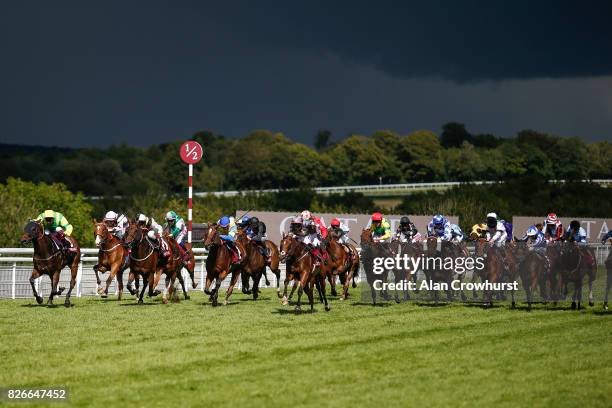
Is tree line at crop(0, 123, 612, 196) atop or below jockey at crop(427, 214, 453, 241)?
atop

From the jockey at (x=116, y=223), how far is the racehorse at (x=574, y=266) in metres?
8.69

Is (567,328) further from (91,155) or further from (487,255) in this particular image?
(91,155)

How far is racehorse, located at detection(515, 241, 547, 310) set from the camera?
20188 millimetres

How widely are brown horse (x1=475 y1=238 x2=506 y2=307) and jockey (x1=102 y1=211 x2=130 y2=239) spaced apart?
282 inches

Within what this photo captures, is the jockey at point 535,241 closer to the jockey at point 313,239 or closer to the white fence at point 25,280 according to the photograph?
the jockey at point 313,239

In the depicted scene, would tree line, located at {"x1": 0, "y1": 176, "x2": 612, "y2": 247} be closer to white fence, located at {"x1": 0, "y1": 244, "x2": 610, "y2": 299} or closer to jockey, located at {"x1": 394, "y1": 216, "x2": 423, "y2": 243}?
white fence, located at {"x1": 0, "y1": 244, "x2": 610, "y2": 299}

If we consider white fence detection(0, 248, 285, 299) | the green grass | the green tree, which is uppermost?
the green tree

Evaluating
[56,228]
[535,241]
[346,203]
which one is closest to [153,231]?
[56,228]

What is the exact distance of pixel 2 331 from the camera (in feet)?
50.3

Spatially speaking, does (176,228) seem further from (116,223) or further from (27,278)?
(27,278)

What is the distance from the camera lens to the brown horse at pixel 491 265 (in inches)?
800

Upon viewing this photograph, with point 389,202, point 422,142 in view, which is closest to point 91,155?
point 422,142

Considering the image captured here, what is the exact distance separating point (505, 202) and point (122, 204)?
116ft

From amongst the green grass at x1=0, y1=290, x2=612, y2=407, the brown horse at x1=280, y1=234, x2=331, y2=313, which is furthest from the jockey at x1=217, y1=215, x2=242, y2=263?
the brown horse at x1=280, y1=234, x2=331, y2=313
